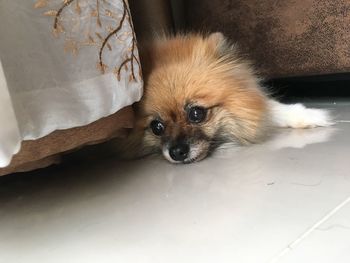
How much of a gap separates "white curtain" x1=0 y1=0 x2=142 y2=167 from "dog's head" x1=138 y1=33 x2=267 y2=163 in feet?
1.33

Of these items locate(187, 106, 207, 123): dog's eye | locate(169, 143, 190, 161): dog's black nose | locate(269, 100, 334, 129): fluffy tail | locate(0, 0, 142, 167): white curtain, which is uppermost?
locate(0, 0, 142, 167): white curtain

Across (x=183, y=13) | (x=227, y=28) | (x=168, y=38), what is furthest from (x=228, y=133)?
(x=183, y=13)

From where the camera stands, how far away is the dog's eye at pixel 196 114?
1.79m

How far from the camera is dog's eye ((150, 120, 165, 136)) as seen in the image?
6.05 ft

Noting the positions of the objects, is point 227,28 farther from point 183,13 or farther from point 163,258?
point 163,258

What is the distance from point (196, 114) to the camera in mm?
1794

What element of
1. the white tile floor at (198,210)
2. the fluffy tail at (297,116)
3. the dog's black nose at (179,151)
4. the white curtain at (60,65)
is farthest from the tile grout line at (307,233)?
the fluffy tail at (297,116)

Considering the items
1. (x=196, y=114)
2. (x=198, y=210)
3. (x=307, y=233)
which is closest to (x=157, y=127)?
(x=196, y=114)

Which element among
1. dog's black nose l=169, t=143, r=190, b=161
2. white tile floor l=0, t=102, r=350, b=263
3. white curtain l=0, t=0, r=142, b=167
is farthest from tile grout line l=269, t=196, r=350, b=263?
dog's black nose l=169, t=143, r=190, b=161

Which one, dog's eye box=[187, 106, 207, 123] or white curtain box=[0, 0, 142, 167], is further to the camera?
dog's eye box=[187, 106, 207, 123]

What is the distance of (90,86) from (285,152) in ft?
2.36

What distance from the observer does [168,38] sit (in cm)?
204

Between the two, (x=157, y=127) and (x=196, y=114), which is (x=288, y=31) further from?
(x=157, y=127)

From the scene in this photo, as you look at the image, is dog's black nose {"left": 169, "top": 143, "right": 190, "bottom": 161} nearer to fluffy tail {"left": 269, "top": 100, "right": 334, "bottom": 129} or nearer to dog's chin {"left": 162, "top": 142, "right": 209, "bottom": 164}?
dog's chin {"left": 162, "top": 142, "right": 209, "bottom": 164}
